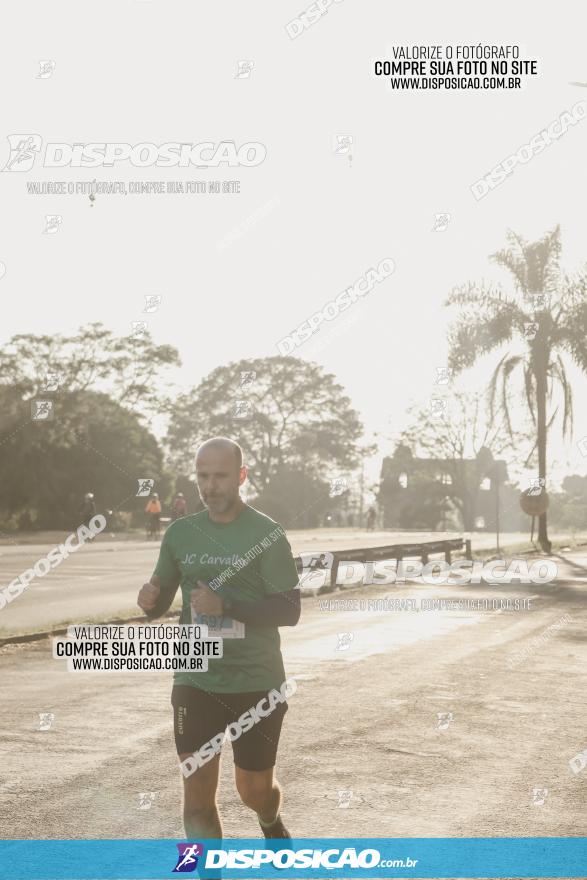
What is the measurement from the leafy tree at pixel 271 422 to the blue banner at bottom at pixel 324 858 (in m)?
68.3

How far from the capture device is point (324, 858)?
5281 mm

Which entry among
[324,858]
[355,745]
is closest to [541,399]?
[355,745]

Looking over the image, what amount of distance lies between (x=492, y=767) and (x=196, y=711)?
3.33 m

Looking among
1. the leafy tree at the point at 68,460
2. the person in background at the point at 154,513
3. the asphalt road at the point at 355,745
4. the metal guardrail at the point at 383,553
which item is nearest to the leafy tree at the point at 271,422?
the leafy tree at the point at 68,460

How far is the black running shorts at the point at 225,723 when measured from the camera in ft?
14.4

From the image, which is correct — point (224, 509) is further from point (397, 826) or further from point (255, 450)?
point (255, 450)

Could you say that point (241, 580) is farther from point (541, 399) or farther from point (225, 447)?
point (541, 399)

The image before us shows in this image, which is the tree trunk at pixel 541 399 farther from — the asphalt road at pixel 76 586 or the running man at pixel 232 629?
the running man at pixel 232 629

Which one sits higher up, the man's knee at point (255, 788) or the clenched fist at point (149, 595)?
the clenched fist at point (149, 595)

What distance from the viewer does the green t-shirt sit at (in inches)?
173

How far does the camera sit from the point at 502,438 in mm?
70562

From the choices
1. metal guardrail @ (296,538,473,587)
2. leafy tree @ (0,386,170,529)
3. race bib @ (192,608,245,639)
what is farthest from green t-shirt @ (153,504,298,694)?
leafy tree @ (0,386,170,529)

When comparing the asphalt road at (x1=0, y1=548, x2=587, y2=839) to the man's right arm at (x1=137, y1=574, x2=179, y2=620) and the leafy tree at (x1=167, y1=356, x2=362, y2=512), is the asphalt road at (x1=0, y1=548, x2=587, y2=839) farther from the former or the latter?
the leafy tree at (x1=167, y1=356, x2=362, y2=512)

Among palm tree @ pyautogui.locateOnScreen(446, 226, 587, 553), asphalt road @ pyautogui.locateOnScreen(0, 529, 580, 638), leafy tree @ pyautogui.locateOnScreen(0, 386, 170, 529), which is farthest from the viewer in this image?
leafy tree @ pyautogui.locateOnScreen(0, 386, 170, 529)
